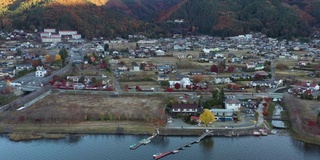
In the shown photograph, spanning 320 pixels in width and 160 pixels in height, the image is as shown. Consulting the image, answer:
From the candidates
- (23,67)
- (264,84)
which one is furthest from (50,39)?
(264,84)

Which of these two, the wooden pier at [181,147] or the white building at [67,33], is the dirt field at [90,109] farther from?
the white building at [67,33]

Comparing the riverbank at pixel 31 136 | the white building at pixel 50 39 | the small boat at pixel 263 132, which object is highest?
the white building at pixel 50 39

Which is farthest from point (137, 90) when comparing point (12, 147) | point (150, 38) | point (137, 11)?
point (137, 11)

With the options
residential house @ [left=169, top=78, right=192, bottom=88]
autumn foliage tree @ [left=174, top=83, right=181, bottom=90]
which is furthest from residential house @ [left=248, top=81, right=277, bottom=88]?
autumn foliage tree @ [left=174, top=83, right=181, bottom=90]

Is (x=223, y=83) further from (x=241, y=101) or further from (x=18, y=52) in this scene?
(x=18, y=52)

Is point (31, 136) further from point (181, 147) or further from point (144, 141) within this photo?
point (181, 147)

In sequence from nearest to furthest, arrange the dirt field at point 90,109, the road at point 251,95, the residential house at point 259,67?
1. the dirt field at point 90,109
2. the road at point 251,95
3. the residential house at point 259,67

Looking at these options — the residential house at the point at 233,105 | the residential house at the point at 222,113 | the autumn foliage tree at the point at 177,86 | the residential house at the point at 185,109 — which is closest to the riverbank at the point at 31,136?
the residential house at the point at 185,109

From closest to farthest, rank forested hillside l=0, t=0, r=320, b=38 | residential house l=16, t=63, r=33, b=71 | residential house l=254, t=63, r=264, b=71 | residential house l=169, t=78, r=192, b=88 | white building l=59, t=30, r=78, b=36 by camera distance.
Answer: residential house l=169, t=78, r=192, b=88 → residential house l=254, t=63, r=264, b=71 → residential house l=16, t=63, r=33, b=71 → white building l=59, t=30, r=78, b=36 → forested hillside l=0, t=0, r=320, b=38

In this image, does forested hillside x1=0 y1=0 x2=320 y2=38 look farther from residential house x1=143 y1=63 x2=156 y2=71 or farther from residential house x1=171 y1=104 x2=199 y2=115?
residential house x1=171 y1=104 x2=199 y2=115
